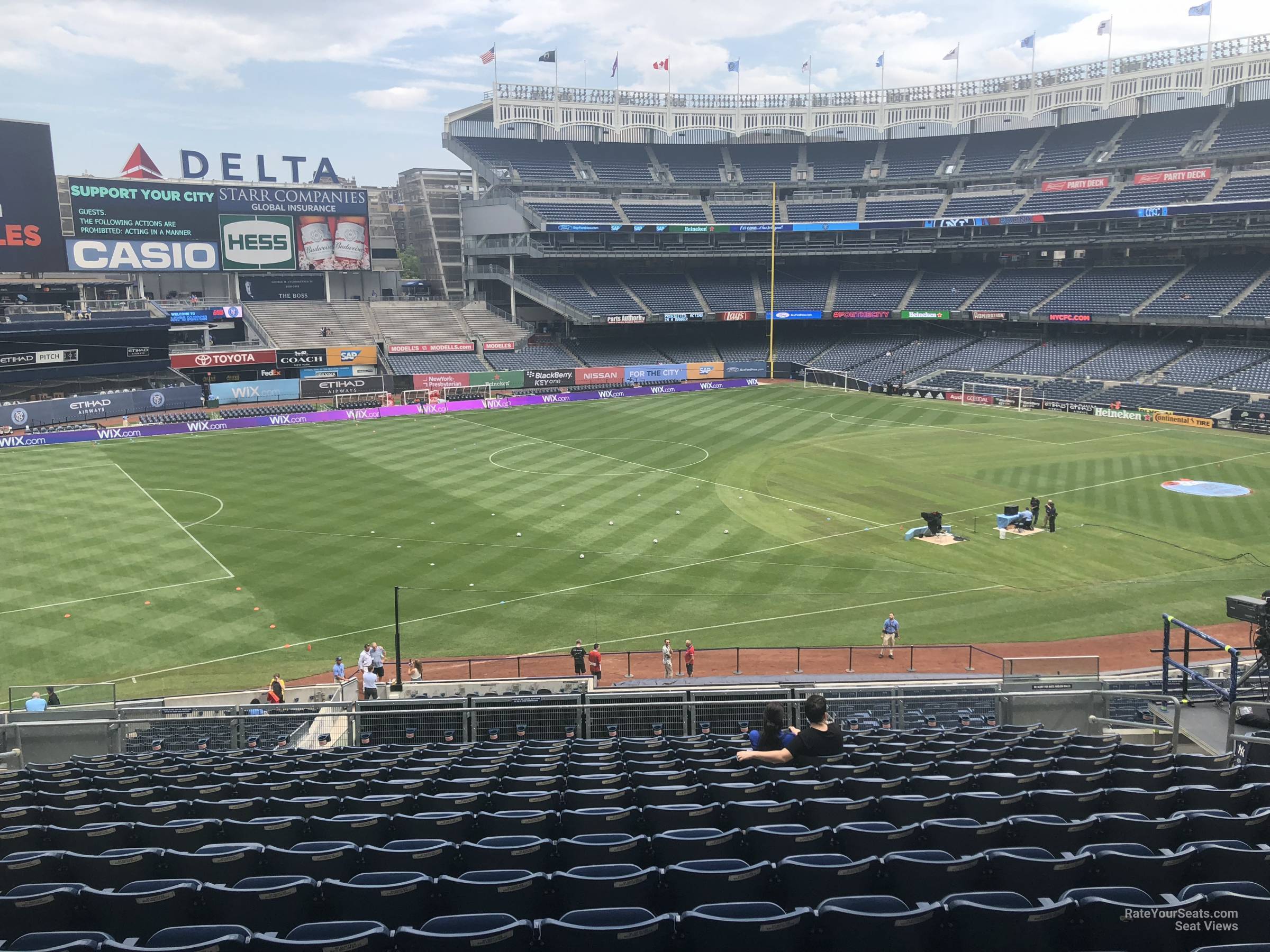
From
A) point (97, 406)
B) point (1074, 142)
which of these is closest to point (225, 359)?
point (97, 406)

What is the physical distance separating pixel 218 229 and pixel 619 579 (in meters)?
63.1

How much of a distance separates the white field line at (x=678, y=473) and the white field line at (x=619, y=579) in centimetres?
285

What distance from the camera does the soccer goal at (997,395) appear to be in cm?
7656

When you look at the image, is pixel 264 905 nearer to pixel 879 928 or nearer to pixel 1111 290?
pixel 879 928

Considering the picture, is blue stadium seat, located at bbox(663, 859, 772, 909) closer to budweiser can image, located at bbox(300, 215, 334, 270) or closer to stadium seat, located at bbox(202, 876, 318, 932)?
stadium seat, located at bbox(202, 876, 318, 932)

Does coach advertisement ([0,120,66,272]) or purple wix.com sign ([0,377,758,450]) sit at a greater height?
coach advertisement ([0,120,66,272])

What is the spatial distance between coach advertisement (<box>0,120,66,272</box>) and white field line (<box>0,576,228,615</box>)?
159ft

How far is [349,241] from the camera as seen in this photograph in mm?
89312

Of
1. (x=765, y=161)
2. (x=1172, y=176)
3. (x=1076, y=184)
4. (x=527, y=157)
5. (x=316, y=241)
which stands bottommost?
(x=316, y=241)

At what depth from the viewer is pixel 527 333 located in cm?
9669

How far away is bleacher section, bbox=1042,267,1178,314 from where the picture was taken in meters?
81.3

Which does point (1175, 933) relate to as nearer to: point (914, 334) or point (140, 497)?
point (140, 497)

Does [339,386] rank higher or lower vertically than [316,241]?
lower

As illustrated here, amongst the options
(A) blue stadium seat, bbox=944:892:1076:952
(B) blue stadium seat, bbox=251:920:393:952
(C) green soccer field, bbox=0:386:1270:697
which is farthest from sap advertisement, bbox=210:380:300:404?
(A) blue stadium seat, bbox=944:892:1076:952
